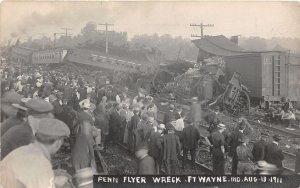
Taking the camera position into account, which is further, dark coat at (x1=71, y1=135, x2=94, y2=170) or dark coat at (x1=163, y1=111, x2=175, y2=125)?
dark coat at (x1=163, y1=111, x2=175, y2=125)

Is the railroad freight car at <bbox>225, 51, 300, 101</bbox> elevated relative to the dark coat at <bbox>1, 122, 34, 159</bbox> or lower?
elevated

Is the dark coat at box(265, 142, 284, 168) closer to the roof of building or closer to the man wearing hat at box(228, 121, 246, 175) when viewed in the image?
the man wearing hat at box(228, 121, 246, 175)

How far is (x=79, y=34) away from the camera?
4.14m

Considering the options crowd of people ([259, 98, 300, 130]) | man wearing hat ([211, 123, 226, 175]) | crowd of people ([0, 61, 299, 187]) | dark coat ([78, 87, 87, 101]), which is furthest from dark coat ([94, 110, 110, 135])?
crowd of people ([259, 98, 300, 130])

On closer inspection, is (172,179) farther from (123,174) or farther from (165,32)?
(165,32)

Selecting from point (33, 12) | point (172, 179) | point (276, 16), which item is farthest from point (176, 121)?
point (33, 12)

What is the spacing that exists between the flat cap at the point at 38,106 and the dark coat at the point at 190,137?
4.18 ft

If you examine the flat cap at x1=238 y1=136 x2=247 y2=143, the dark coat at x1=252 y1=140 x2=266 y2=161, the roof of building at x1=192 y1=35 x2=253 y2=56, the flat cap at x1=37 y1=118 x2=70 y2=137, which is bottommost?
the dark coat at x1=252 y1=140 x2=266 y2=161

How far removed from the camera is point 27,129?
3908mm

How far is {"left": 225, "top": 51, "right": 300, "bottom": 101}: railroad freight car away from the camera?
13.8ft

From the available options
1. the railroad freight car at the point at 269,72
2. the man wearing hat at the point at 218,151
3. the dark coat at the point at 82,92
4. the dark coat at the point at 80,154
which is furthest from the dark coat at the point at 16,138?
the railroad freight car at the point at 269,72

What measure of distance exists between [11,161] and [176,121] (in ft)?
5.07

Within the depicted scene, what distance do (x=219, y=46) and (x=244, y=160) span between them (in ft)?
3.66

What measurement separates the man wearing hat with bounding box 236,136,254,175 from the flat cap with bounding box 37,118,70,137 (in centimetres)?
162
